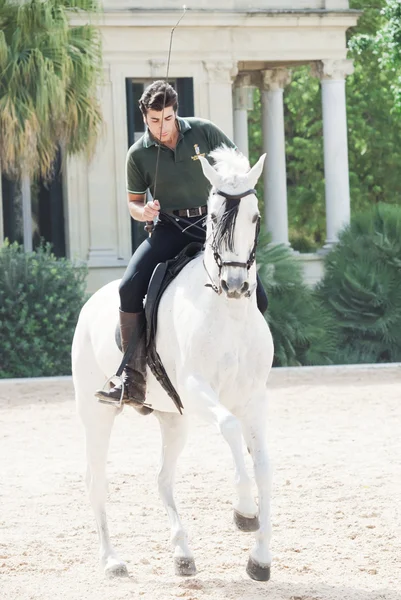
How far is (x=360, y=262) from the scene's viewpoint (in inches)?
828

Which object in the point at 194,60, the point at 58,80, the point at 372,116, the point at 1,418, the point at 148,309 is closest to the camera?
the point at 148,309

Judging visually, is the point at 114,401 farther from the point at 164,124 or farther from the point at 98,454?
the point at 164,124

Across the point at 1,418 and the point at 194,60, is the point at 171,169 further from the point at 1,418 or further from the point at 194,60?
the point at 194,60

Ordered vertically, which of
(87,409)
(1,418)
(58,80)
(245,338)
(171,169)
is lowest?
(1,418)

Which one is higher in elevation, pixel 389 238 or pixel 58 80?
pixel 58 80

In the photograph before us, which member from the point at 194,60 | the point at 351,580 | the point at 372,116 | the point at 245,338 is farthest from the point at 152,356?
the point at 372,116

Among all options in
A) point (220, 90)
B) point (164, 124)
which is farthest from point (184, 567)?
point (220, 90)

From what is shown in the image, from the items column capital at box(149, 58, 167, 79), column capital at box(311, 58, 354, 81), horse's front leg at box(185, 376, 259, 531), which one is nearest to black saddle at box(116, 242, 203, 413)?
horse's front leg at box(185, 376, 259, 531)

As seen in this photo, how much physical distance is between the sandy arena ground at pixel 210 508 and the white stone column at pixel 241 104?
40.8 ft

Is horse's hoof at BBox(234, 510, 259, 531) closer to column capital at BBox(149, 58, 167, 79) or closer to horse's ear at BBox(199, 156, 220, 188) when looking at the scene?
horse's ear at BBox(199, 156, 220, 188)

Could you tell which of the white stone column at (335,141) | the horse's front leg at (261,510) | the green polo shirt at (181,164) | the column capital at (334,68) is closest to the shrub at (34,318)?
the white stone column at (335,141)

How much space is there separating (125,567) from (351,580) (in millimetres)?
1269

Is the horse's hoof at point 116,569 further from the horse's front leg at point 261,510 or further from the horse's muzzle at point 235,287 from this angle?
the horse's muzzle at point 235,287

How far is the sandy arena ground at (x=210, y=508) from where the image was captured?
22.0ft
